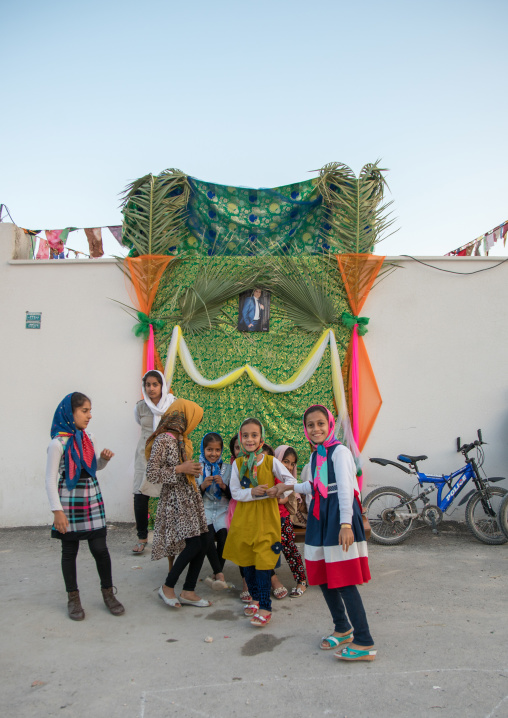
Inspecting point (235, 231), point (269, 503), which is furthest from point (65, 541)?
point (235, 231)

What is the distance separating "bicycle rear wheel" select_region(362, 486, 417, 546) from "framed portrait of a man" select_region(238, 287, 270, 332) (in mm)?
2183

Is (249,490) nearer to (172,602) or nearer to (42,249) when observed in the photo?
(172,602)

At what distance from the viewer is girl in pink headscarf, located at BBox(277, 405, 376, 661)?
3070mm

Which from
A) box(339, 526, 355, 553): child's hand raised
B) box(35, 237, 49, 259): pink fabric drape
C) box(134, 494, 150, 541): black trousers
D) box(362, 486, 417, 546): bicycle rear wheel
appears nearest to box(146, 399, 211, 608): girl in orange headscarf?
box(339, 526, 355, 553): child's hand raised

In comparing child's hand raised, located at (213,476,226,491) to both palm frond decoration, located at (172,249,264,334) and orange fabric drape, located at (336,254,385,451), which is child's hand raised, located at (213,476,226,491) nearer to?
orange fabric drape, located at (336,254,385,451)

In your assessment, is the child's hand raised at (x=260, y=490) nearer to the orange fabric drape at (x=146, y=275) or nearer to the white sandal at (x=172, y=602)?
the white sandal at (x=172, y=602)

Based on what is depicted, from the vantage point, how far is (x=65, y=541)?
3.78 metres

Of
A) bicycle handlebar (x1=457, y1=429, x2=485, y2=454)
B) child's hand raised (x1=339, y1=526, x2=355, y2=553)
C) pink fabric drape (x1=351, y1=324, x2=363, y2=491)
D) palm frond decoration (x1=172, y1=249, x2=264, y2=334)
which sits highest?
palm frond decoration (x1=172, y1=249, x2=264, y2=334)

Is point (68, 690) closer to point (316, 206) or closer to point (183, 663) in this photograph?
point (183, 663)

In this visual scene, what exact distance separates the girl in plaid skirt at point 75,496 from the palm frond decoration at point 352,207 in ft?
12.6

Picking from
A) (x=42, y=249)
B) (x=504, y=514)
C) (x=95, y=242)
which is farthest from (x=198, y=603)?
(x=42, y=249)

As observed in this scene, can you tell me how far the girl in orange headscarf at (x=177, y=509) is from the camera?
3906mm

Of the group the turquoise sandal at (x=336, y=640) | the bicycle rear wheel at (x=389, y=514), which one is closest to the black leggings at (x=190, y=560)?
the turquoise sandal at (x=336, y=640)

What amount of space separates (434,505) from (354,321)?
83.0 inches
